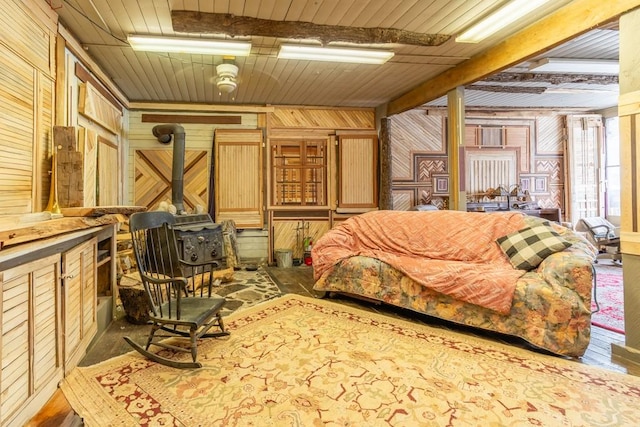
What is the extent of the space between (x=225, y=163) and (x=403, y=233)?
352 centimetres

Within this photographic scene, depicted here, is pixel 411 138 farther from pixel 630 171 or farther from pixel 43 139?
pixel 43 139

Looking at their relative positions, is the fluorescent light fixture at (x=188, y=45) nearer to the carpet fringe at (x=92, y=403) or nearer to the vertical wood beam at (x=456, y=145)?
the vertical wood beam at (x=456, y=145)

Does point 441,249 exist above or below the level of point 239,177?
below

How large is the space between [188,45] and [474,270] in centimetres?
360

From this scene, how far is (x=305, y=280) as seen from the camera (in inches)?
192

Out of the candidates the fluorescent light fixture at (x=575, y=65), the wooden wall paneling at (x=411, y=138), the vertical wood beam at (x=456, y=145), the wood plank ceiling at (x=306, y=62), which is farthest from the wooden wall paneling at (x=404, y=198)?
the fluorescent light fixture at (x=575, y=65)

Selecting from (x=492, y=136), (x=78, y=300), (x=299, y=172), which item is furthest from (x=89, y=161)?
(x=492, y=136)

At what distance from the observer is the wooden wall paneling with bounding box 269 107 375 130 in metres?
6.18

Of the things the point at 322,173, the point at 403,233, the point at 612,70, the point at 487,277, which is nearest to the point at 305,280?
the point at 403,233

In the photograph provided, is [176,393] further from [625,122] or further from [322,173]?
[322,173]

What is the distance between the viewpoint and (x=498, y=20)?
3.07m

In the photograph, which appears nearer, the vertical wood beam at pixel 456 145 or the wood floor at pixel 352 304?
the wood floor at pixel 352 304

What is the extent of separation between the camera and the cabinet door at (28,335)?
4.98 ft

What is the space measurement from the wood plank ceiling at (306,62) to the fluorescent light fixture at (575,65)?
78 millimetres
